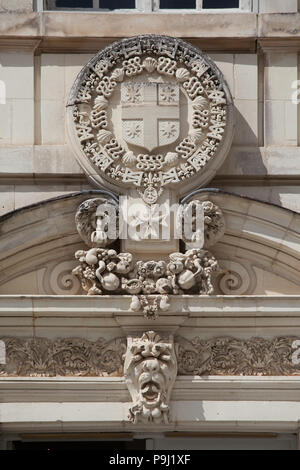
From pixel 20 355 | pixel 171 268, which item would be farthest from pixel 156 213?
pixel 20 355

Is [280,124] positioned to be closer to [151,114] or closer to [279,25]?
[279,25]

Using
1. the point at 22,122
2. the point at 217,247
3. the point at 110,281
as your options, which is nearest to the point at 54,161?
the point at 22,122

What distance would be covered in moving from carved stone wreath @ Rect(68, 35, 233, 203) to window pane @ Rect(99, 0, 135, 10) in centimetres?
53

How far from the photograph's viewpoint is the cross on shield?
14.8 meters

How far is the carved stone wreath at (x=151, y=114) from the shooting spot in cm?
1478

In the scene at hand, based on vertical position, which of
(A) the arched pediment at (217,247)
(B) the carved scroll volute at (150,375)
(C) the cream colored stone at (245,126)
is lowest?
(B) the carved scroll volute at (150,375)

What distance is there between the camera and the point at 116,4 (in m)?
15.3

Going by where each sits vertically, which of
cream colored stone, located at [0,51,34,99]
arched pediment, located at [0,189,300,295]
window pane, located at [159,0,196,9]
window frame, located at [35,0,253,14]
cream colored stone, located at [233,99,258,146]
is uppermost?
window pane, located at [159,0,196,9]

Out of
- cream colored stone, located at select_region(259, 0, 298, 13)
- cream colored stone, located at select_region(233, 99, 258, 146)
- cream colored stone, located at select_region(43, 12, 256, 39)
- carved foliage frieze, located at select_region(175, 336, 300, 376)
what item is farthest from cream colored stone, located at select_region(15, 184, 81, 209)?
cream colored stone, located at select_region(259, 0, 298, 13)

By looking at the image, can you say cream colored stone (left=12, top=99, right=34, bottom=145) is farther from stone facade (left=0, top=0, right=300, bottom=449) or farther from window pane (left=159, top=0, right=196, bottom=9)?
window pane (left=159, top=0, right=196, bottom=9)

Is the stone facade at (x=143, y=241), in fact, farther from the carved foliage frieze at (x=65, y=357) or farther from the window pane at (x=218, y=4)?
the window pane at (x=218, y=4)

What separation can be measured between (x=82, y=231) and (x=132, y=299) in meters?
0.59

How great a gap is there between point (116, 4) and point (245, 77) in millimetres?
1112

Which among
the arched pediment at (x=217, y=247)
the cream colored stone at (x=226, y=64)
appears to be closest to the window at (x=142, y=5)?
the cream colored stone at (x=226, y=64)
